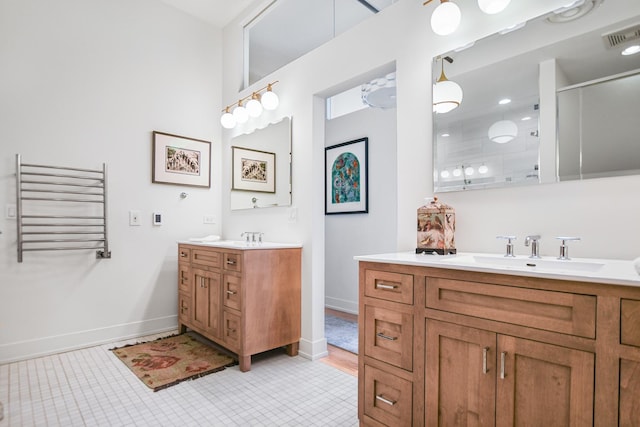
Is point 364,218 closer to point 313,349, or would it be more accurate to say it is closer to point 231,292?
point 313,349

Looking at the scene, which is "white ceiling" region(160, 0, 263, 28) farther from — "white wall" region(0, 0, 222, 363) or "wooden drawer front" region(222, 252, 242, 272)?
"wooden drawer front" region(222, 252, 242, 272)

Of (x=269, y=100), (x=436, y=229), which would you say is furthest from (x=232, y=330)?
(x=269, y=100)

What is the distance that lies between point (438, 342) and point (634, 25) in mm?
1386

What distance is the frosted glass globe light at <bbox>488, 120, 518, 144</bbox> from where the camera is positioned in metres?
1.58

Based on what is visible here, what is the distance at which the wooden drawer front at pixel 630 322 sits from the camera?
35.8 inches

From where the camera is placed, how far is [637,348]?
91cm

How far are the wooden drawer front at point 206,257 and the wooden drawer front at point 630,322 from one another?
2233 millimetres

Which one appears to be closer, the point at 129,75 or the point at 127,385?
the point at 127,385

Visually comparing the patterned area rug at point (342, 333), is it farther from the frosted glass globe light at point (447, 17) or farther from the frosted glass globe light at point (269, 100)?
the frosted glass globe light at point (447, 17)

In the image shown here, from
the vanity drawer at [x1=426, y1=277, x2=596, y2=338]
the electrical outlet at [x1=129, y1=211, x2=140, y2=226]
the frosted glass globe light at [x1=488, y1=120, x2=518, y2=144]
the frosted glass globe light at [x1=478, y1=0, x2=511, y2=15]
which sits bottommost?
the vanity drawer at [x1=426, y1=277, x2=596, y2=338]

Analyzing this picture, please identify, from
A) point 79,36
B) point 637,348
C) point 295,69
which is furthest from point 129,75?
point 637,348

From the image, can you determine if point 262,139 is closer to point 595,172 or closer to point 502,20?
point 502,20

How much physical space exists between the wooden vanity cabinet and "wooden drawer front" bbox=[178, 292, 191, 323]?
0.19 metres

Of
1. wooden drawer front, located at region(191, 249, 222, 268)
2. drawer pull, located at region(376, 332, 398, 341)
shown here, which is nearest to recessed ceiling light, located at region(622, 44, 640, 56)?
drawer pull, located at region(376, 332, 398, 341)
